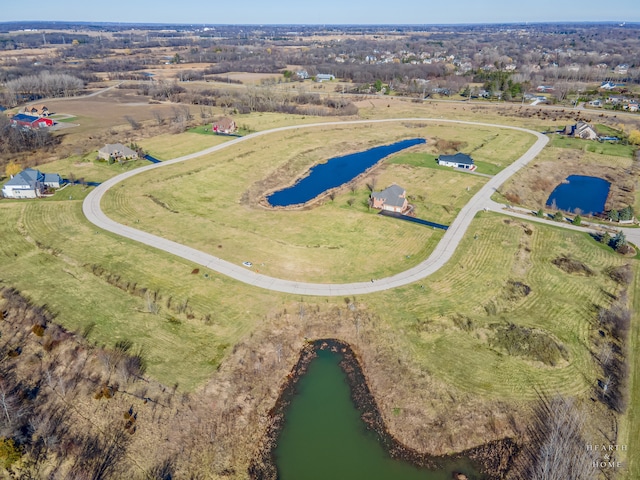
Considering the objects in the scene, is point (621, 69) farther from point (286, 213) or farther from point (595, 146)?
point (286, 213)

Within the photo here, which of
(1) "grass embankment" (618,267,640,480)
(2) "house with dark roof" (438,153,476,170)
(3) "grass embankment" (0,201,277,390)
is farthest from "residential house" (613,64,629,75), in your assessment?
(3) "grass embankment" (0,201,277,390)

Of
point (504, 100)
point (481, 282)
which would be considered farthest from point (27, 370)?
point (504, 100)

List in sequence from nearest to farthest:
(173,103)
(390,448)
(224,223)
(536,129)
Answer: (390,448), (224,223), (536,129), (173,103)

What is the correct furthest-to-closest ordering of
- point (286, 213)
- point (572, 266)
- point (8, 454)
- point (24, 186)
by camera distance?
point (24, 186)
point (286, 213)
point (572, 266)
point (8, 454)

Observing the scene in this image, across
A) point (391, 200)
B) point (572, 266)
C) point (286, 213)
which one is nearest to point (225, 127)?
point (286, 213)

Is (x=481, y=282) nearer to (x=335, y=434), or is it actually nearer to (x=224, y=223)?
(x=335, y=434)

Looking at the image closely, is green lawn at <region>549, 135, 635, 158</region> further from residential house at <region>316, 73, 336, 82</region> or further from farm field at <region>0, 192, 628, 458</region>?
residential house at <region>316, 73, 336, 82</region>

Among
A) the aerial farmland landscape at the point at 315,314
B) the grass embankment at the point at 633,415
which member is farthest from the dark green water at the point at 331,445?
the grass embankment at the point at 633,415
